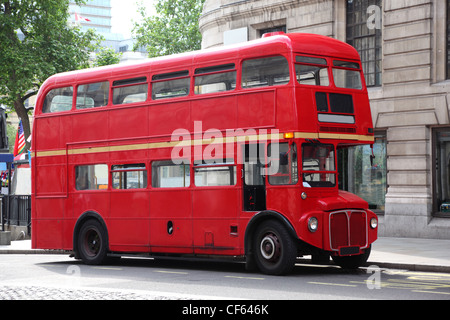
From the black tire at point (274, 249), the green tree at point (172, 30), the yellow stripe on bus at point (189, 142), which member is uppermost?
the green tree at point (172, 30)

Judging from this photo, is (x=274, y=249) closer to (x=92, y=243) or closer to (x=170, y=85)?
(x=170, y=85)

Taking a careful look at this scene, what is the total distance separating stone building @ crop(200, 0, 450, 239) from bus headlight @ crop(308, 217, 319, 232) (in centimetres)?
820

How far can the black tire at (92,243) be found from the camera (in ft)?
55.6

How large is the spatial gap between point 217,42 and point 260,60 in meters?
13.9

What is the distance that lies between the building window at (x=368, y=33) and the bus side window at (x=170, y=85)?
29.4 feet

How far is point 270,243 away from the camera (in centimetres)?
1380

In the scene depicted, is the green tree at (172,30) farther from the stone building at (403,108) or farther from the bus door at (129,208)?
the bus door at (129,208)

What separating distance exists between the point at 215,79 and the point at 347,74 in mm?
2417

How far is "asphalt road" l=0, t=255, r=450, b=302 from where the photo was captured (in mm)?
10812

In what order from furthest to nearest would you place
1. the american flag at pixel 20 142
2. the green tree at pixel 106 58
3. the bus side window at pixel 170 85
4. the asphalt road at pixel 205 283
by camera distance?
the green tree at pixel 106 58 < the american flag at pixel 20 142 < the bus side window at pixel 170 85 < the asphalt road at pixel 205 283

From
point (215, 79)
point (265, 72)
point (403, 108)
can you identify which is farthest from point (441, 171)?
point (265, 72)

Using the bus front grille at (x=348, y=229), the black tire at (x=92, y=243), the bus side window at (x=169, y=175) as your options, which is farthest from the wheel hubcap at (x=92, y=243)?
the bus front grille at (x=348, y=229)

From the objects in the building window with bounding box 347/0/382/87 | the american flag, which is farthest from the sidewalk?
the american flag

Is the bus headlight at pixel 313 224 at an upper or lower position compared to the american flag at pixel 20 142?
lower
